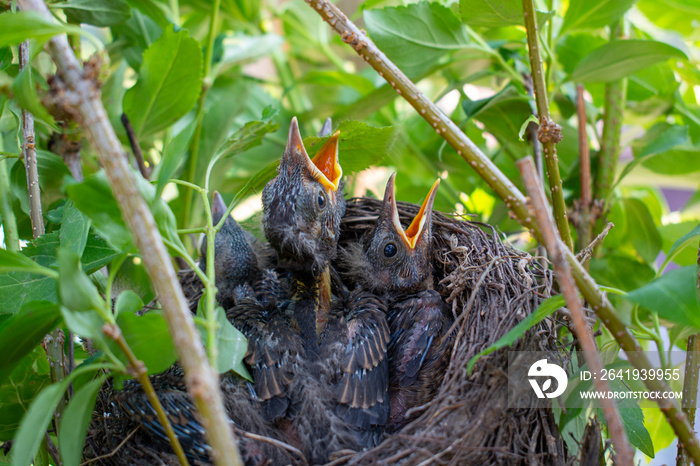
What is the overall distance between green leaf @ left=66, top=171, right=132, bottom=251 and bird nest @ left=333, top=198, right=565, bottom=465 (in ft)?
1.48

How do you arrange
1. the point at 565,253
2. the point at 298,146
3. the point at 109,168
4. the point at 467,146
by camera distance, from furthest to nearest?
1. the point at 298,146
2. the point at 467,146
3. the point at 565,253
4. the point at 109,168

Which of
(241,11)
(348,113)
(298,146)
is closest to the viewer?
(298,146)

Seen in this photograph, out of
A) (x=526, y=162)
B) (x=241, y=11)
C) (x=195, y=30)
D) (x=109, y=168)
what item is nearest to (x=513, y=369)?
(x=526, y=162)

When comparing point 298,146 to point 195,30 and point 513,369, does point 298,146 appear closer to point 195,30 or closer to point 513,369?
point 513,369

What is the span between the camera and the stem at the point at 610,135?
112 centimetres

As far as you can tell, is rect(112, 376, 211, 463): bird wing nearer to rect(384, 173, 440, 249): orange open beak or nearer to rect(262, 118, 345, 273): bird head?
rect(262, 118, 345, 273): bird head

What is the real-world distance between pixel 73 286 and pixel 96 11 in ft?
2.20

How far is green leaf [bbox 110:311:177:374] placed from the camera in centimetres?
55

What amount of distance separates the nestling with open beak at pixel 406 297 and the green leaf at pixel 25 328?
576 millimetres

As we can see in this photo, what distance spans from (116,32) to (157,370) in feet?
2.85

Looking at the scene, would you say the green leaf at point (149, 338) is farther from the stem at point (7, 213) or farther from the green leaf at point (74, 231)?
the stem at point (7, 213)

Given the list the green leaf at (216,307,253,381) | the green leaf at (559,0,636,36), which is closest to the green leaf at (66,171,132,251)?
A: the green leaf at (216,307,253,381)

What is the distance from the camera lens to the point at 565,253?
0.55 m

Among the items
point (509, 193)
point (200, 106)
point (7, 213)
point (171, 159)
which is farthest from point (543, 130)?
point (7, 213)
